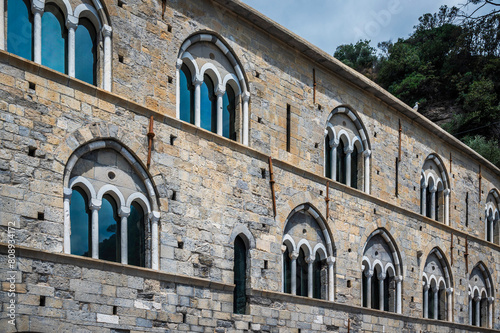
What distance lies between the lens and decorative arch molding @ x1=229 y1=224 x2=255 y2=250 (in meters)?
15.0

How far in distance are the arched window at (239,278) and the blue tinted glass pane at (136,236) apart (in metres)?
2.64

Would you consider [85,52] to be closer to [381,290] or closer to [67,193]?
[67,193]

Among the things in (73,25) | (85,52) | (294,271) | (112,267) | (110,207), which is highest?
(73,25)

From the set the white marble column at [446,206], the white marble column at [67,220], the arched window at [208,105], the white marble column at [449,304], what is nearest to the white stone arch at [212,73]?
the arched window at [208,105]

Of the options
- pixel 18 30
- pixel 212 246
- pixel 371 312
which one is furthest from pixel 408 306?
pixel 18 30

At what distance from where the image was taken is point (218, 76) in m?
15.8

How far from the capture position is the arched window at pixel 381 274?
1931 centimetres

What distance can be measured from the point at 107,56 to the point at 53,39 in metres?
1.07

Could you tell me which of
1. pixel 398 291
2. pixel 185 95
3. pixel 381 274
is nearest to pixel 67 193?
pixel 185 95

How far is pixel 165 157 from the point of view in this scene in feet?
45.3

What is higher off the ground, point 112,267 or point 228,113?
point 228,113

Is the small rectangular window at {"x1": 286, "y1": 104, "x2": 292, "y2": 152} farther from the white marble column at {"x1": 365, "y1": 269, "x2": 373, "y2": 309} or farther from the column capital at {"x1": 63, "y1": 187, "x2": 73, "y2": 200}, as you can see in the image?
the column capital at {"x1": 63, "y1": 187, "x2": 73, "y2": 200}

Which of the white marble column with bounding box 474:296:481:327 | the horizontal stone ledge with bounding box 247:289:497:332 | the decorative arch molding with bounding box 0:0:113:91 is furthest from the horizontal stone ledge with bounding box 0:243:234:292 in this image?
the white marble column with bounding box 474:296:481:327

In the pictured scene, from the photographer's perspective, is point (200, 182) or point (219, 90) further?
point (219, 90)
